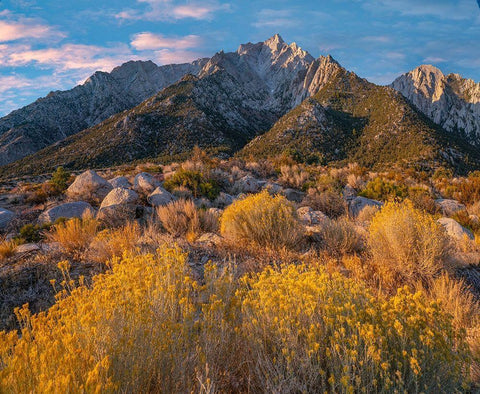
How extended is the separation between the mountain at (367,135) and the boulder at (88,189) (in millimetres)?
37827

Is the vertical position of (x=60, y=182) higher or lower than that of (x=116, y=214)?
higher

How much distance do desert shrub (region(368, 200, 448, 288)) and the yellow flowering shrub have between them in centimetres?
238

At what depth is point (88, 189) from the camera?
1029 centimetres

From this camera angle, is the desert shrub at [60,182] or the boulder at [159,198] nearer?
the boulder at [159,198]

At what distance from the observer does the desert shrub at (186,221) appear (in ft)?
23.1

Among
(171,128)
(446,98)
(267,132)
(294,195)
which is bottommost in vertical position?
(294,195)

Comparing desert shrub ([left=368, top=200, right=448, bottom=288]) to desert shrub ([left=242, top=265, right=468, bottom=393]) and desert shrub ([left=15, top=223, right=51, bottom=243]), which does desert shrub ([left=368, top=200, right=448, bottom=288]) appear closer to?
desert shrub ([left=242, top=265, right=468, bottom=393])

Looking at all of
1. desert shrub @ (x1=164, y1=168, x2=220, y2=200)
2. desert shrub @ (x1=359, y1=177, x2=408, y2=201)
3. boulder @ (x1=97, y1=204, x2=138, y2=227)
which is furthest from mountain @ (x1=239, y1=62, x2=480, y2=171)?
boulder @ (x1=97, y1=204, x2=138, y2=227)

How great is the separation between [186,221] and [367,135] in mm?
58357

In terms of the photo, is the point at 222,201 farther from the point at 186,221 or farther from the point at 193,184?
the point at 186,221

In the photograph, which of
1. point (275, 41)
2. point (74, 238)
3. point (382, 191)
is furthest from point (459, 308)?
point (275, 41)

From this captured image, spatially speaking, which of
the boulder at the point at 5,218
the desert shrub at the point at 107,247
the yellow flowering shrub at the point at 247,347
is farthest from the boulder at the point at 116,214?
the yellow flowering shrub at the point at 247,347

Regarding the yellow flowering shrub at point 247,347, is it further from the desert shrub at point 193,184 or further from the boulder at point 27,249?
the desert shrub at point 193,184

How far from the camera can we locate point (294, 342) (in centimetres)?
204
